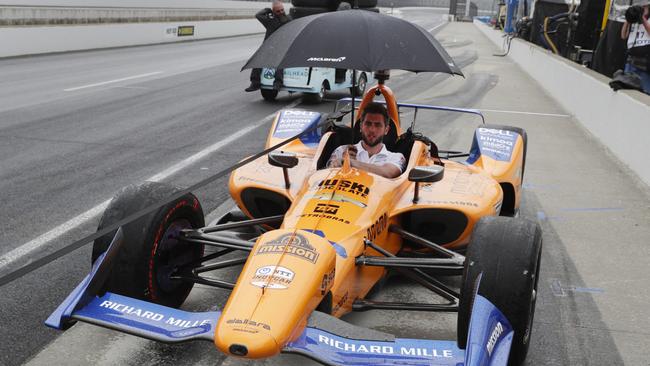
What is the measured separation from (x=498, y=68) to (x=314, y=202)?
1973cm

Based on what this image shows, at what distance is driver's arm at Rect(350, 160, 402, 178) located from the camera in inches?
191

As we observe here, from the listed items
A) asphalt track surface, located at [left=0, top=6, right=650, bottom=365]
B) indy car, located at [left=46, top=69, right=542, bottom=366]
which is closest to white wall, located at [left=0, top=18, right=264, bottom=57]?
asphalt track surface, located at [left=0, top=6, right=650, bottom=365]

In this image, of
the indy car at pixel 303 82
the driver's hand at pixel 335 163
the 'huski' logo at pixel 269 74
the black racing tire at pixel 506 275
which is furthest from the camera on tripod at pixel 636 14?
the black racing tire at pixel 506 275

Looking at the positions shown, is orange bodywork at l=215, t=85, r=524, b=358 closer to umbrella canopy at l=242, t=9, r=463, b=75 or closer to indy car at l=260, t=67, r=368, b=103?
umbrella canopy at l=242, t=9, r=463, b=75

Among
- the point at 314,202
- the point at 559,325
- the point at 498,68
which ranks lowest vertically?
the point at 498,68

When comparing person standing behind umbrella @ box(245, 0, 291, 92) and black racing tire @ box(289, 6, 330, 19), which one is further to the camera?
black racing tire @ box(289, 6, 330, 19)


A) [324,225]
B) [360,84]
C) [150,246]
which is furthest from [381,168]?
[360,84]

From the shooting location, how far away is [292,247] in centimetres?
360

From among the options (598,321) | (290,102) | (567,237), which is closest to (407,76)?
(290,102)

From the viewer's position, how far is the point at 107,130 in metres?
10.0

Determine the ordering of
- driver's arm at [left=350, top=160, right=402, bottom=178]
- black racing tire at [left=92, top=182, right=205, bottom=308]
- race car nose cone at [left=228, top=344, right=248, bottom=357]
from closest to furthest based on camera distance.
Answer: race car nose cone at [left=228, top=344, right=248, bottom=357] < black racing tire at [left=92, top=182, right=205, bottom=308] < driver's arm at [left=350, top=160, right=402, bottom=178]

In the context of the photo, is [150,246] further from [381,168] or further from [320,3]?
[320,3]

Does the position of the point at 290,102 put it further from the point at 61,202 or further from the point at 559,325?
the point at 559,325

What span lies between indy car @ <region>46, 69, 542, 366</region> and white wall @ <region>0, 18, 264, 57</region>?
52.2 ft
